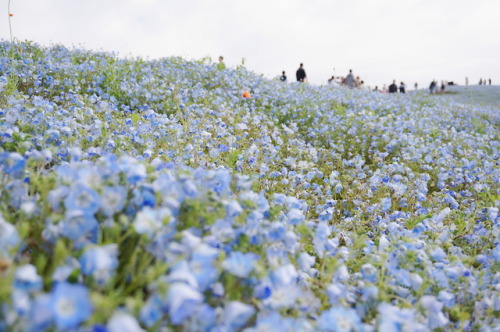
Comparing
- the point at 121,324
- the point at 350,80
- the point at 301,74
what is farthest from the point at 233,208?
the point at 350,80

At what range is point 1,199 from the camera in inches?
77.3

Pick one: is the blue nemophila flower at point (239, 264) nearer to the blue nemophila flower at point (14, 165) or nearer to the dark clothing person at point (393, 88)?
the blue nemophila flower at point (14, 165)

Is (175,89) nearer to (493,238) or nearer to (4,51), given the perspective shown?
(4,51)

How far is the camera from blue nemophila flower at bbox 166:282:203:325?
1302 millimetres

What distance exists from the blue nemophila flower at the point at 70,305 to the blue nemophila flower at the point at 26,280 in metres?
0.15

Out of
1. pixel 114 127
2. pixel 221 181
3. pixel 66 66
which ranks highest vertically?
pixel 66 66

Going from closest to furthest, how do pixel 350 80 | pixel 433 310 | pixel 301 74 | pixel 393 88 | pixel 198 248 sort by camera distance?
pixel 198 248, pixel 433 310, pixel 301 74, pixel 350 80, pixel 393 88

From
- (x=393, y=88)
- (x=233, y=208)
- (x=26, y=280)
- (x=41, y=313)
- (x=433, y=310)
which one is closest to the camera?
(x=41, y=313)

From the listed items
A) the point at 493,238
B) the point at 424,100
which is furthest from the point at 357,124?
the point at 424,100

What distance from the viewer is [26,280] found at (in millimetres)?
1280

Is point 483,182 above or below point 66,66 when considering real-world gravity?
below

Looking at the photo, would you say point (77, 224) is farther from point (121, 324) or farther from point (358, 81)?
point (358, 81)

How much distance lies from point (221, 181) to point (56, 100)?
15.4 feet

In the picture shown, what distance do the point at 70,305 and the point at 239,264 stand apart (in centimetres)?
67
